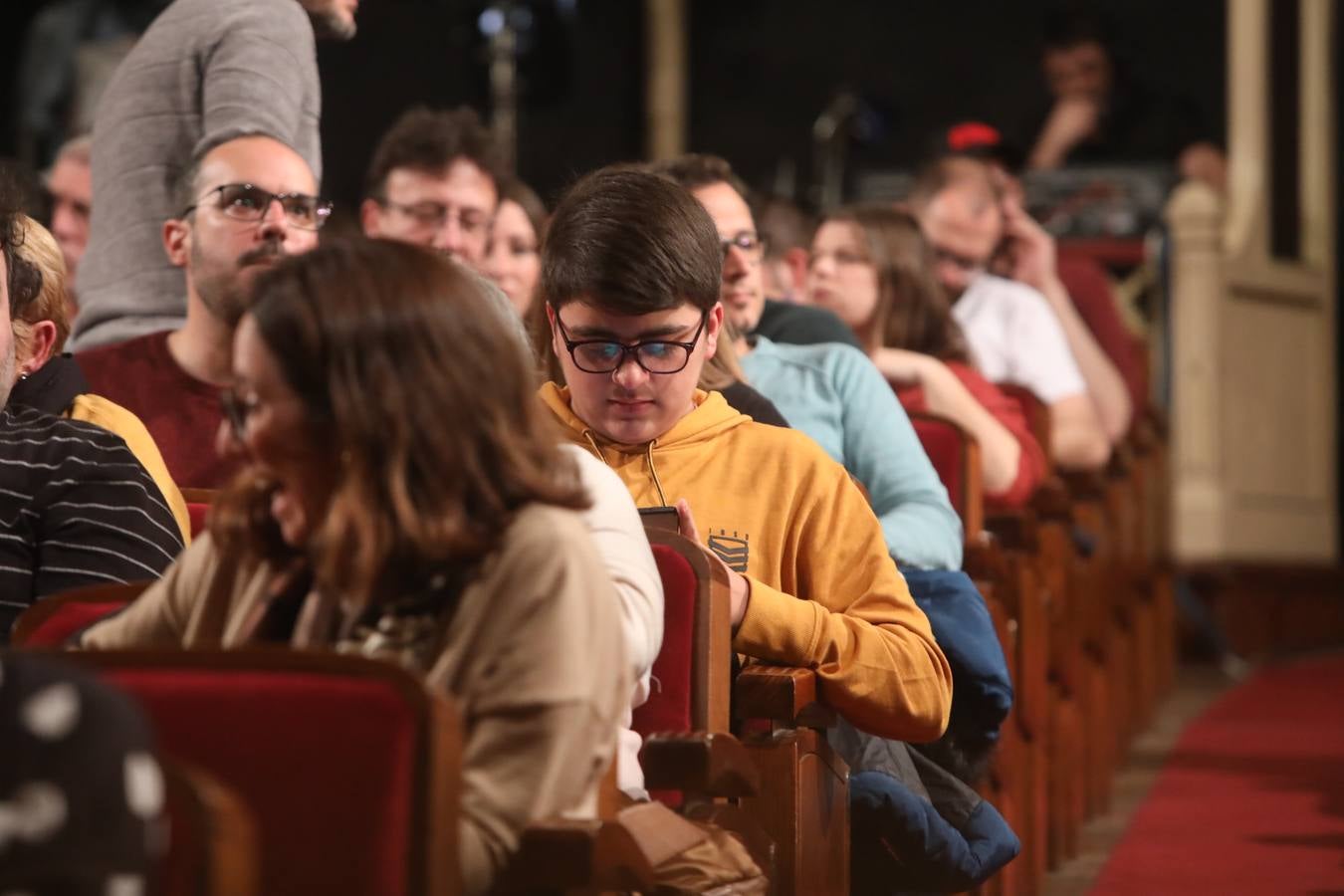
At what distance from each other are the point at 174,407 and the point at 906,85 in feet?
21.3

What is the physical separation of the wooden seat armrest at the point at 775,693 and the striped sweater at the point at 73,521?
59 cm

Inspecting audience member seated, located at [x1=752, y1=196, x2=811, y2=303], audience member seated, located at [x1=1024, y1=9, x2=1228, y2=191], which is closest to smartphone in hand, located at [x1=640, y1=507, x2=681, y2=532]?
audience member seated, located at [x1=752, y1=196, x2=811, y2=303]

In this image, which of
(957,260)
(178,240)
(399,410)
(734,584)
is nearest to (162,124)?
(178,240)

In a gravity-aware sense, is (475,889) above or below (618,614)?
below

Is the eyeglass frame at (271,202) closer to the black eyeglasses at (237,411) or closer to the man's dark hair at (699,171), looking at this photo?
the man's dark hair at (699,171)

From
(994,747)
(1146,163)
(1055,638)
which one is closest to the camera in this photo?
(994,747)

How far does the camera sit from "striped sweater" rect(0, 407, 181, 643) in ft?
6.98

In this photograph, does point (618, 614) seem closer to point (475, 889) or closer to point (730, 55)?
point (475, 889)

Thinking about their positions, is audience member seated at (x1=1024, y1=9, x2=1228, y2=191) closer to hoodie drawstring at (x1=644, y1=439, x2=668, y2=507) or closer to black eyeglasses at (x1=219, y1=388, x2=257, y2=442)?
hoodie drawstring at (x1=644, y1=439, x2=668, y2=507)

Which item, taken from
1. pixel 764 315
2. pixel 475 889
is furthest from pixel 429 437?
pixel 764 315

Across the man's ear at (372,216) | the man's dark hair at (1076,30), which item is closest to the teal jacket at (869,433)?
the man's ear at (372,216)

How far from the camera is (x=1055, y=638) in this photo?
13.8ft

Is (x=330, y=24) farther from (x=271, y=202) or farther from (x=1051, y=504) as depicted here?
(x=1051, y=504)

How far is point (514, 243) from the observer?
4.07m
